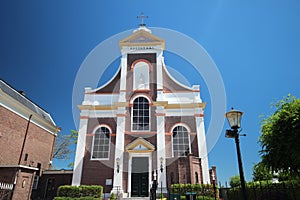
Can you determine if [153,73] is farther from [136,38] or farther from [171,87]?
[136,38]

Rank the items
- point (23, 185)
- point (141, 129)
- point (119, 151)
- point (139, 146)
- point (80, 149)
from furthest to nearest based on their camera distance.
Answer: point (141, 129) → point (80, 149) → point (139, 146) → point (119, 151) → point (23, 185)

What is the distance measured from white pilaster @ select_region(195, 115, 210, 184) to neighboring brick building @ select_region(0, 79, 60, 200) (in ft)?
39.9

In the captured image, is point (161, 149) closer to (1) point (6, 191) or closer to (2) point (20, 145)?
(1) point (6, 191)

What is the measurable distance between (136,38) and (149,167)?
1284 centimetres

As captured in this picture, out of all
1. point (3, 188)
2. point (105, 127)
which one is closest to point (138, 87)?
point (105, 127)

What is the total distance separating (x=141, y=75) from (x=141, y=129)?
5456mm

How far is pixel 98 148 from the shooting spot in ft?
55.6

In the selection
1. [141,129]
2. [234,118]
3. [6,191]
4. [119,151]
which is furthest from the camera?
[141,129]

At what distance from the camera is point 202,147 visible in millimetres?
16391

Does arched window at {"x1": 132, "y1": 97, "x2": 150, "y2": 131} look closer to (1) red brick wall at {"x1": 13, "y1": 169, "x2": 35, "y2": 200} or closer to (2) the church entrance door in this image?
(2) the church entrance door

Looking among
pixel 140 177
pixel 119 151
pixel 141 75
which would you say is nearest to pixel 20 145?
pixel 119 151

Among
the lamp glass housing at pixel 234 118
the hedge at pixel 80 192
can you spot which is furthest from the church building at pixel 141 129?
the lamp glass housing at pixel 234 118

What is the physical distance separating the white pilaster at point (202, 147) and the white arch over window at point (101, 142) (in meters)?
7.42

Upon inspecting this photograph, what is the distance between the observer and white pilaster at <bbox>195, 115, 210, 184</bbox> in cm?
1543
